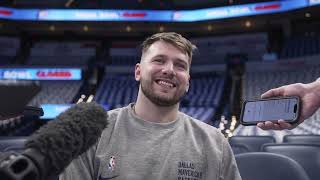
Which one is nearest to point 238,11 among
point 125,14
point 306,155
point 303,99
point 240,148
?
point 125,14

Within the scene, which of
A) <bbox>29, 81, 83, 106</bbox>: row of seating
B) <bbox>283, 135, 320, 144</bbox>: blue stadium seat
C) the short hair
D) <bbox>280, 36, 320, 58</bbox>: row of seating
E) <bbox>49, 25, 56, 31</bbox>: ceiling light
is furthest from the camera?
<bbox>49, 25, 56, 31</bbox>: ceiling light

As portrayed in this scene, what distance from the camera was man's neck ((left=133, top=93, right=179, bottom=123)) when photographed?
2078 millimetres

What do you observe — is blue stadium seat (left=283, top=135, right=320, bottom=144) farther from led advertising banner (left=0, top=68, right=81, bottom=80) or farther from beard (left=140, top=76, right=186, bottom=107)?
led advertising banner (left=0, top=68, right=81, bottom=80)

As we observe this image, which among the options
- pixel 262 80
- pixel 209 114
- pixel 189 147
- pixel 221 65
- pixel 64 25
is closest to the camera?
pixel 189 147

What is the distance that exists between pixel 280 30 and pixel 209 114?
8007 millimetres

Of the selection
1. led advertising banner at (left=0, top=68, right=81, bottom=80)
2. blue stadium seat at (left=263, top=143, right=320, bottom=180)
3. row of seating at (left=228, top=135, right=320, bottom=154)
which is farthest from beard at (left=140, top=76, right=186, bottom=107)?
led advertising banner at (left=0, top=68, right=81, bottom=80)

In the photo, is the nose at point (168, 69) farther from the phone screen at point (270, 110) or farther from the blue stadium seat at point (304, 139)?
the blue stadium seat at point (304, 139)

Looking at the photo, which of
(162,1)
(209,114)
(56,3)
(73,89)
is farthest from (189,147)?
(56,3)

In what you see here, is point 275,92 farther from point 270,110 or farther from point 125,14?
point 125,14

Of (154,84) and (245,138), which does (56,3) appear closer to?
(245,138)

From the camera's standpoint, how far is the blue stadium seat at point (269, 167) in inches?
97.1

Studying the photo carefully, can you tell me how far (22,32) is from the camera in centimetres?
2528

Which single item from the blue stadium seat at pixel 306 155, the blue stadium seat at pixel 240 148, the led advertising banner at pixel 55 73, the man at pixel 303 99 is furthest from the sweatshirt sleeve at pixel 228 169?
the led advertising banner at pixel 55 73

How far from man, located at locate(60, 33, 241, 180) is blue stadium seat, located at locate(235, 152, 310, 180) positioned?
602mm
